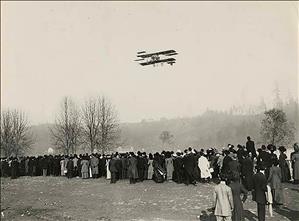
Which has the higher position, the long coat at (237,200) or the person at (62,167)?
the person at (62,167)

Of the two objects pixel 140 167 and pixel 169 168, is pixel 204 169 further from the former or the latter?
pixel 140 167

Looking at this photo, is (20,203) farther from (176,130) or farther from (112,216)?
(176,130)

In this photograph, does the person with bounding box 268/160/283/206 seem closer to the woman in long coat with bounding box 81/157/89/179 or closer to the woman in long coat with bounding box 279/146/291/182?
the woman in long coat with bounding box 279/146/291/182

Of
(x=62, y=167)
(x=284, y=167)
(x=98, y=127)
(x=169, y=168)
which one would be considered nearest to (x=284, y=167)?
(x=284, y=167)

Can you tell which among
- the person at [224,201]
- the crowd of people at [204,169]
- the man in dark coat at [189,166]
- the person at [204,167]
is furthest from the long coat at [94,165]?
the person at [224,201]

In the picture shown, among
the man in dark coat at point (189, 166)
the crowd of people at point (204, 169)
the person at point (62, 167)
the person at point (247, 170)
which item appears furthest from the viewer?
the person at point (62, 167)

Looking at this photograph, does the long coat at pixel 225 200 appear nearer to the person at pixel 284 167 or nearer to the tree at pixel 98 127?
the person at pixel 284 167

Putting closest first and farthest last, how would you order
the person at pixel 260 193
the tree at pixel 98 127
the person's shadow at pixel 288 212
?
the person at pixel 260 193, the person's shadow at pixel 288 212, the tree at pixel 98 127
